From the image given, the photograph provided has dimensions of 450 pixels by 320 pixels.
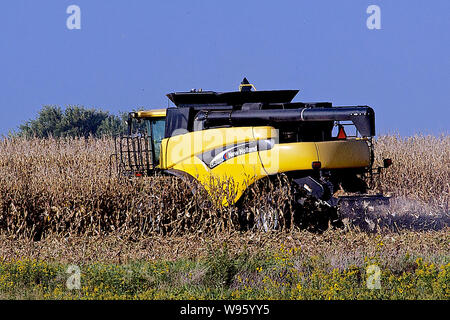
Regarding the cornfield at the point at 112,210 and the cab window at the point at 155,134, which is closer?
the cornfield at the point at 112,210

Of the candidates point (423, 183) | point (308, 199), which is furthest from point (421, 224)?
point (423, 183)

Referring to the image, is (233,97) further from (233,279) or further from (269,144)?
(233,279)

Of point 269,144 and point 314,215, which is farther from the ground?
point 269,144

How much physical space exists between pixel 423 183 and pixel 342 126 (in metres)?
6.15

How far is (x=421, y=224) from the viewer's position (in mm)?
13430

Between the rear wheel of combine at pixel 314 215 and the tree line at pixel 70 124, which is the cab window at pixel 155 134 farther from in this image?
the tree line at pixel 70 124

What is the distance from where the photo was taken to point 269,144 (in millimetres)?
11633

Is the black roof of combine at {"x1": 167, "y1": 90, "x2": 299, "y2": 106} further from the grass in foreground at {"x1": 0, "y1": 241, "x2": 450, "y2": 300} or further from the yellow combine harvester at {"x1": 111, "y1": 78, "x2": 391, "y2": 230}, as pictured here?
the grass in foreground at {"x1": 0, "y1": 241, "x2": 450, "y2": 300}

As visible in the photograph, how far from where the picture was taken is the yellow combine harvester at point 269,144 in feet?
37.4

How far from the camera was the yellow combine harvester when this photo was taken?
11398 mm

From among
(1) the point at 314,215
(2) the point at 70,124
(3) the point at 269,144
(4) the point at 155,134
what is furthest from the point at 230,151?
(2) the point at 70,124

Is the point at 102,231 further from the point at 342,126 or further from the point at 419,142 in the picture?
the point at 419,142

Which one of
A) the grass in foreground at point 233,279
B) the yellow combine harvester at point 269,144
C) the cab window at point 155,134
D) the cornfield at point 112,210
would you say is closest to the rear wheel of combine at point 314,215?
the yellow combine harvester at point 269,144

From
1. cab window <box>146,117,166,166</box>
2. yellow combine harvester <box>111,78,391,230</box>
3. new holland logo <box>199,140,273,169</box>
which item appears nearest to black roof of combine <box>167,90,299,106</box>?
yellow combine harvester <box>111,78,391,230</box>
